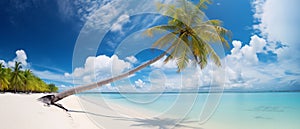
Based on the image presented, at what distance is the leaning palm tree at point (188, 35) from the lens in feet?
30.9

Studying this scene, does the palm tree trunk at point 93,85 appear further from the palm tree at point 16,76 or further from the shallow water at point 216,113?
the palm tree at point 16,76

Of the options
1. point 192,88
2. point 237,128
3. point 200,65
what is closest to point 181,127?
point 192,88

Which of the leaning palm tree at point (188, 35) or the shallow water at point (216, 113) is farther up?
the leaning palm tree at point (188, 35)

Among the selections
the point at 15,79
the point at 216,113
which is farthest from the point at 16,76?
the point at 216,113

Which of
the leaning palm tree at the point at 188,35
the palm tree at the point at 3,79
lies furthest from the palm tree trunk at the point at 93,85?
the palm tree at the point at 3,79

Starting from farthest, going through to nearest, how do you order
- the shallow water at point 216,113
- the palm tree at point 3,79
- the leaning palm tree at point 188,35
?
1. the palm tree at point 3,79
2. the shallow water at point 216,113
3. the leaning palm tree at point 188,35

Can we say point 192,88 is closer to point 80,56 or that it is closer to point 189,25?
point 189,25

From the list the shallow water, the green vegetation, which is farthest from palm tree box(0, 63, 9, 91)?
the shallow water

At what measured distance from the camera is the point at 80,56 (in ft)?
26.1

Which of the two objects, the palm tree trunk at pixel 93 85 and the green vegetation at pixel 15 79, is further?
the green vegetation at pixel 15 79

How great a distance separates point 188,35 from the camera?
9.79 metres

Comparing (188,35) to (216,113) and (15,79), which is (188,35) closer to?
(216,113)

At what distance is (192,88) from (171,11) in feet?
10.2

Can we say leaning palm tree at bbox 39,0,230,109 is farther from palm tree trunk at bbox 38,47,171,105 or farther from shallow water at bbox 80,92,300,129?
shallow water at bbox 80,92,300,129
